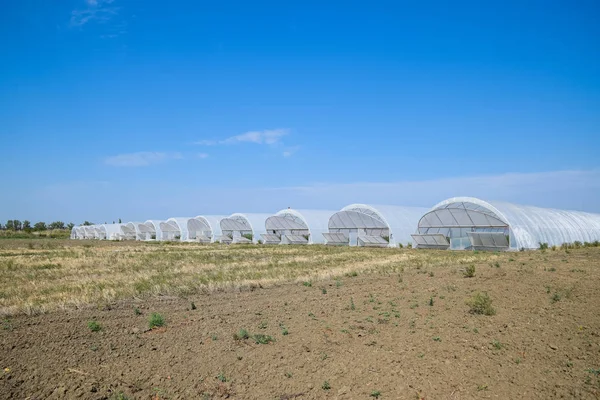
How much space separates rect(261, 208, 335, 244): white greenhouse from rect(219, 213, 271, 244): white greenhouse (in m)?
1.40

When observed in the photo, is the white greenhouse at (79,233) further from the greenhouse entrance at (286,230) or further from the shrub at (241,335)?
the shrub at (241,335)

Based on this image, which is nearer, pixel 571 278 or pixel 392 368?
pixel 392 368

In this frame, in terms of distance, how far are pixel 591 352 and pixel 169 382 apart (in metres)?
7.16

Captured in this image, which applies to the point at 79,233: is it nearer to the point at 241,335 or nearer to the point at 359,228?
the point at 359,228

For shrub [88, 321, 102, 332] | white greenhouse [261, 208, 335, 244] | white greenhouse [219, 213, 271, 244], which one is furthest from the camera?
white greenhouse [219, 213, 271, 244]

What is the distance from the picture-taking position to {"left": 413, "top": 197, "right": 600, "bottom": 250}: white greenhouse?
107 ft

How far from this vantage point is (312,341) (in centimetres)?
870

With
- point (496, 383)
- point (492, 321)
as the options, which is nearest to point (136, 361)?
point (496, 383)

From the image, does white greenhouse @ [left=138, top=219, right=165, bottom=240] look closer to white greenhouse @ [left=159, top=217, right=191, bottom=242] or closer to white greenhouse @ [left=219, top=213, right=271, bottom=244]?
white greenhouse @ [left=159, top=217, right=191, bottom=242]

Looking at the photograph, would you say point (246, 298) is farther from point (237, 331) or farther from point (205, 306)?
point (237, 331)

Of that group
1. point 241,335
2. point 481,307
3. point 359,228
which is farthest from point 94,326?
point 359,228

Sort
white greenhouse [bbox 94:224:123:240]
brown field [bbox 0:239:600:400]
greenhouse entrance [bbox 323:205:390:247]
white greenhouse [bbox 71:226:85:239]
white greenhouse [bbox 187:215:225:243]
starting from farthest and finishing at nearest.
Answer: white greenhouse [bbox 71:226:85:239], white greenhouse [bbox 94:224:123:240], white greenhouse [bbox 187:215:225:243], greenhouse entrance [bbox 323:205:390:247], brown field [bbox 0:239:600:400]

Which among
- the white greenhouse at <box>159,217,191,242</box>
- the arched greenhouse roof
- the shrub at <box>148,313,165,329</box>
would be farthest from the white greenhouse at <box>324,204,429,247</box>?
the arched greenhouse roof

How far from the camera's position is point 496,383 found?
6484 millimetres
